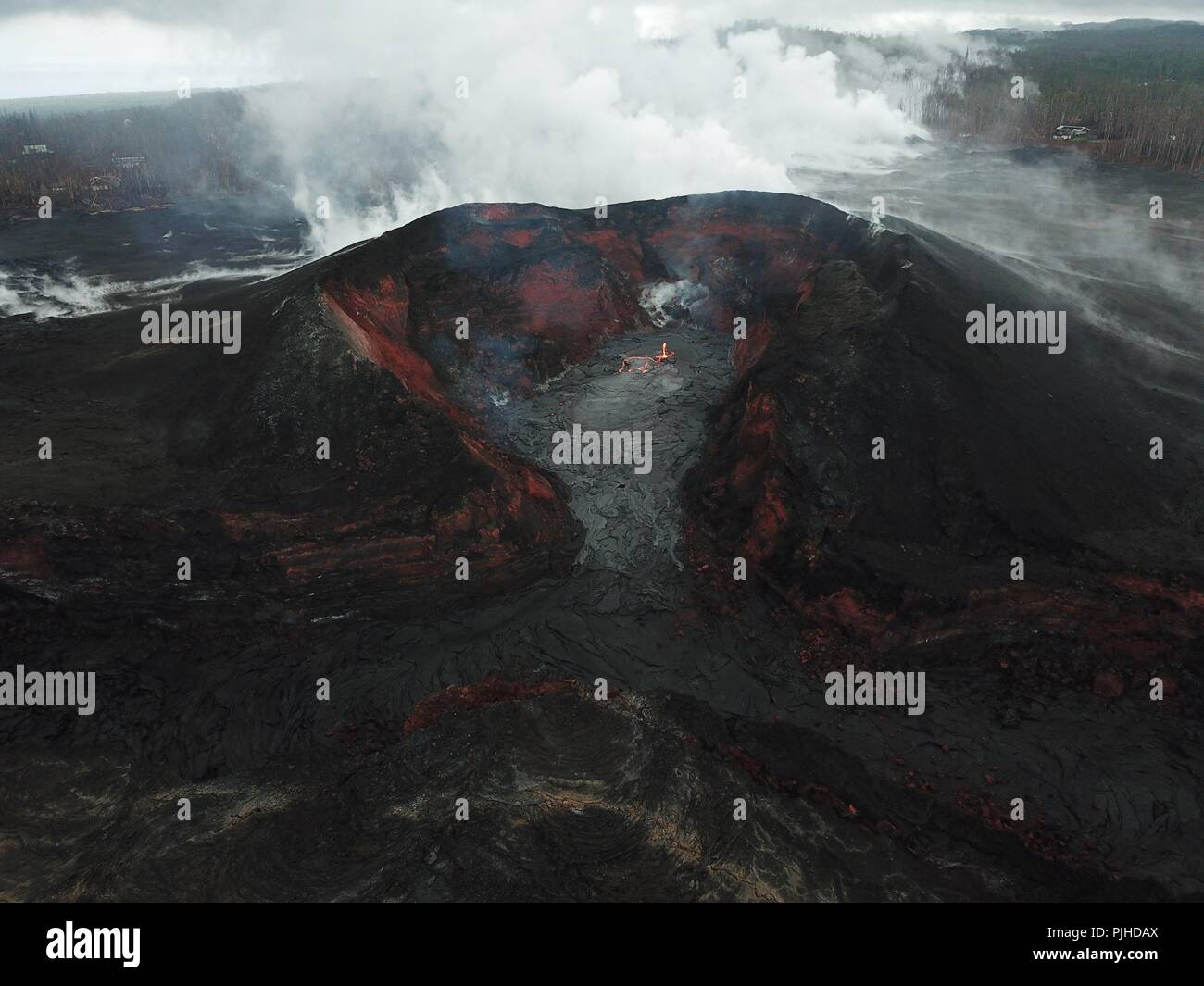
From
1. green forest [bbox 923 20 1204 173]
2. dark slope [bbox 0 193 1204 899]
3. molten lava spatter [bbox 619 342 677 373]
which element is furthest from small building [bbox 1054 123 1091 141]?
molten lava spatter [bbox 619 342 677 373]

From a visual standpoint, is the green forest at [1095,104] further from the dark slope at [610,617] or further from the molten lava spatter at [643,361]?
the dark slope at [610,617]

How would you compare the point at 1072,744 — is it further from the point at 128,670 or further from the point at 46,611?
the point at 46,611

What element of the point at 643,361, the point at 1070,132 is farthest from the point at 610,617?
the point at 1070,132

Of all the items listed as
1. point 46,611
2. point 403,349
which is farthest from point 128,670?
point 403,349

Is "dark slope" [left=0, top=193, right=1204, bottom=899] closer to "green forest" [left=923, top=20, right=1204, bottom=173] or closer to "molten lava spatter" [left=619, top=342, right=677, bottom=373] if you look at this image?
"molten lava spatter" [left=619, top=342, right=677, bottom=373]

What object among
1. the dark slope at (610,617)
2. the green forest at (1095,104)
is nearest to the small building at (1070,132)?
the green forest at (1095,104)

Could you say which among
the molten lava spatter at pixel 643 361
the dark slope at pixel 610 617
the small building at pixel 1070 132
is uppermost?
the small building at pixel 1070 132

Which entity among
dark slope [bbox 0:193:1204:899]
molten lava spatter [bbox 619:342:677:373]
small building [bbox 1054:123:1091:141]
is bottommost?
dark slope [bbox 0:193:1204:899]
